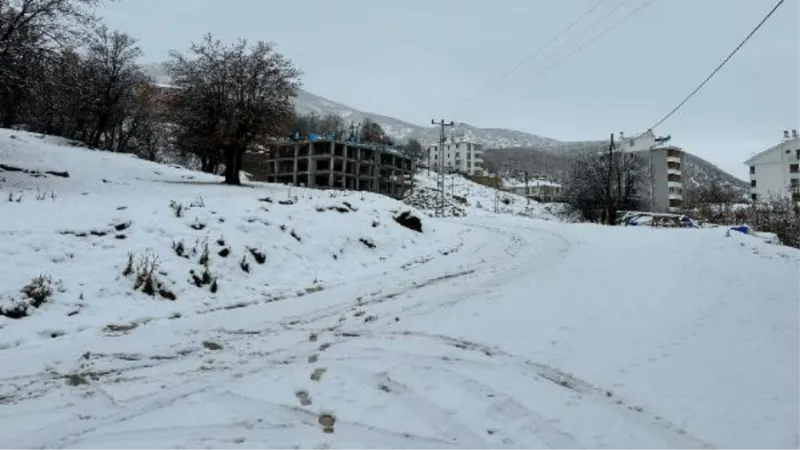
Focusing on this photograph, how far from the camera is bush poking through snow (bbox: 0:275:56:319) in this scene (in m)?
6.33

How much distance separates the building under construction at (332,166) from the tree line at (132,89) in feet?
81.7

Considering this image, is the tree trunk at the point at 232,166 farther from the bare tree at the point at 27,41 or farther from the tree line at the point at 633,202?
the tree line at the point at 633,202

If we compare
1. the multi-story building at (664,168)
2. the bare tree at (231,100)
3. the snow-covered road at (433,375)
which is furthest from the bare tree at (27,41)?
the multi-story building at (664,168)

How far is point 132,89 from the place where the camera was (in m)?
50.6

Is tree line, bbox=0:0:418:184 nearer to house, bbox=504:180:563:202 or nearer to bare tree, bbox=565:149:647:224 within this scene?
bare tree, bbox=565:149:647:224

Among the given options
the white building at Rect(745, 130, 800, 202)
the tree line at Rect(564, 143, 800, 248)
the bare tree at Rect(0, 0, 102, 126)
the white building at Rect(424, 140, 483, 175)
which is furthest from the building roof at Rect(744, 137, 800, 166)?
the bare tree at Rect(0, 0, 102, 126)

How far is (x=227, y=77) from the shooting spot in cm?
2992

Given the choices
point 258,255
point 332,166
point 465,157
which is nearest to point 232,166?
point 258,255

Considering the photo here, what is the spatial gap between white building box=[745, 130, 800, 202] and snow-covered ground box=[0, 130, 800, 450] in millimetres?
93453

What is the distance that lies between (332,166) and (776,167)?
78.8 metres

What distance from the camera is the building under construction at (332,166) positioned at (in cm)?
7881

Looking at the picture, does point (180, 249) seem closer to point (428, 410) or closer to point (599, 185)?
point (428, 410)

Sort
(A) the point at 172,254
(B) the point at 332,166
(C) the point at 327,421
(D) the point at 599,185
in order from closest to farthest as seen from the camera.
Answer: (C) the point at 327,421 < (A) the point at 172,254 < (D) the point at 599,185 < (B) the point at 332,166

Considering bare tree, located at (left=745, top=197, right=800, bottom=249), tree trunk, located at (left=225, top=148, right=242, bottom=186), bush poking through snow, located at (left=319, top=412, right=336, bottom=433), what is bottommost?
bush poking through snow, located at (left=319, top=412, right=336, bottom=433)
